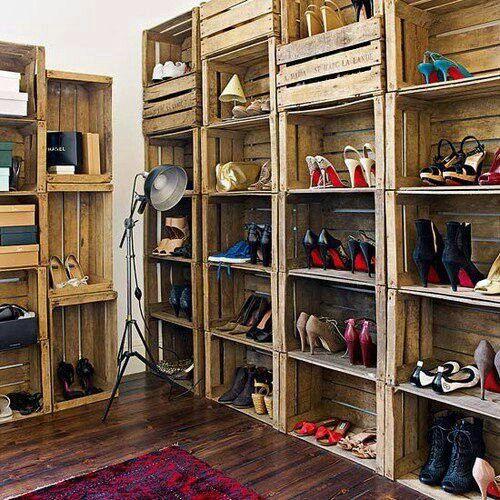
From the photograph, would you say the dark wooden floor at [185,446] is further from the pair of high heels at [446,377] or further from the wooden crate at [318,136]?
the wooden crate at [318,136]

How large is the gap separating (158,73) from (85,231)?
50.1 inches

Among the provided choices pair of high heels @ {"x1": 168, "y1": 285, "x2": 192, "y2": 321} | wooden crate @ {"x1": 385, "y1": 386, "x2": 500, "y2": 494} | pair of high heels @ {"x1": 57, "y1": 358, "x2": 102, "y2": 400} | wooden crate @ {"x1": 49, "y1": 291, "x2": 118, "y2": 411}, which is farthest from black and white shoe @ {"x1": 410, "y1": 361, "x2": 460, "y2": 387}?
pair of high heels @ {"x1": 57, "y1": 358, "x2": 102, "y2": 400}

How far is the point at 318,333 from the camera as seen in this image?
11.1 ft

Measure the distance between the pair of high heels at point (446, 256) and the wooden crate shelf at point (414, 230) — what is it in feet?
0.25

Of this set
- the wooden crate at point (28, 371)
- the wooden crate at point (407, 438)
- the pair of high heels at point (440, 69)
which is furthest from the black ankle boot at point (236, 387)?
the pair of high heels at point (440, 69)

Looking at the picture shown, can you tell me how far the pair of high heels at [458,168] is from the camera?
8.91 feet

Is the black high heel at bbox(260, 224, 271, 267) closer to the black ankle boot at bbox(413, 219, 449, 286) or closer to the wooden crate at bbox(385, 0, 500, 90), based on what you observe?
the black ankle boot at bbox(413, 219, 449, 286)

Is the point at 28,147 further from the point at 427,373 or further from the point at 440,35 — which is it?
the point at 427,373

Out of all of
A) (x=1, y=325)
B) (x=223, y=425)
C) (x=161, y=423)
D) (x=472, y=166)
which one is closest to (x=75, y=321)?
(x=1, y=325)

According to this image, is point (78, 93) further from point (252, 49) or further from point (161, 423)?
point (161, 423)

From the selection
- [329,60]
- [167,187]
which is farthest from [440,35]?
[167,187]

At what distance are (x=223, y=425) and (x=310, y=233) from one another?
126cm

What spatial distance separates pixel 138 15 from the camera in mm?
4660

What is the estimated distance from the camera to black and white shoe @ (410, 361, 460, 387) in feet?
9.30
